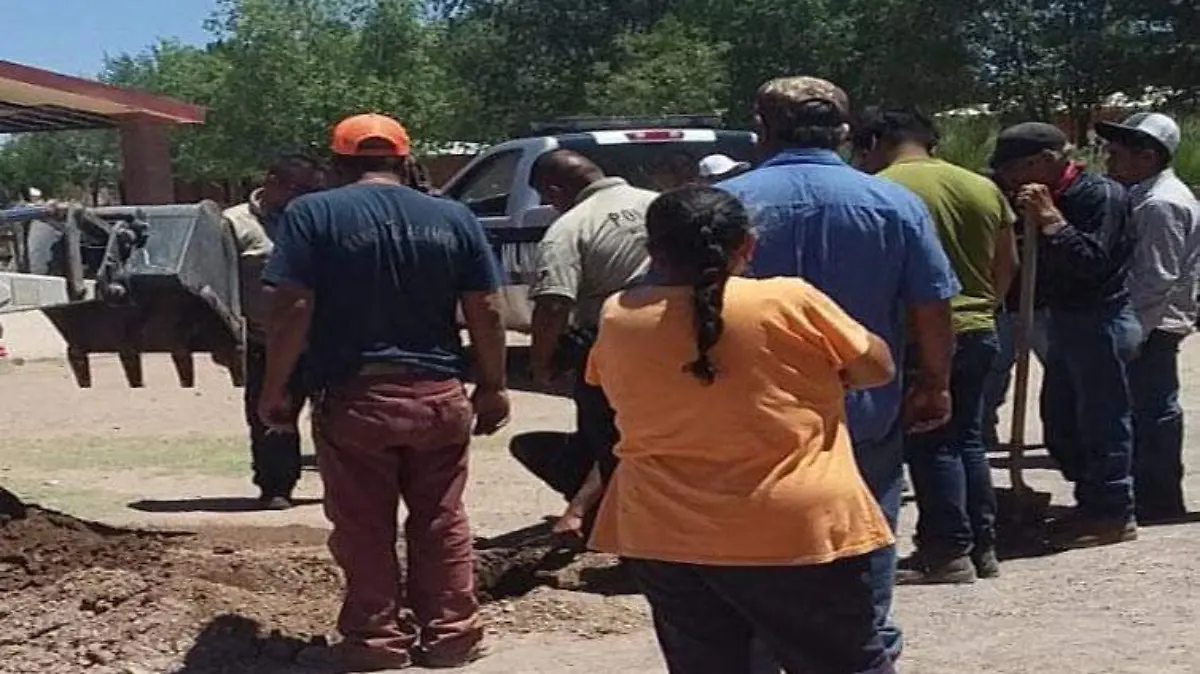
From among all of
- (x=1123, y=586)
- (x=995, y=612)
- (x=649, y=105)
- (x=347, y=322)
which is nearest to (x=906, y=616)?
(x=995, y=612)

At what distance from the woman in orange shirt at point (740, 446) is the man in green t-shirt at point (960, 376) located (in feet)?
8.48

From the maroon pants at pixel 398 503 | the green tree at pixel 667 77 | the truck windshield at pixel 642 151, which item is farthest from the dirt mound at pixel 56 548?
the green tree at pixel 667 77

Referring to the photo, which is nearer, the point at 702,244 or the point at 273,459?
the point at 702,244

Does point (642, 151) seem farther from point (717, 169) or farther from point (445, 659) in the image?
point (445, 659)

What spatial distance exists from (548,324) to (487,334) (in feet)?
1.77

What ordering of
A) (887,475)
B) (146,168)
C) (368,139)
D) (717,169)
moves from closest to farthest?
(887,475) < (368,139) < (717,169) < (146,168)

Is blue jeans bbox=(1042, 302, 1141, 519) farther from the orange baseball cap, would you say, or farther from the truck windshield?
the truck windshield

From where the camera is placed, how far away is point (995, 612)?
21.8 feet

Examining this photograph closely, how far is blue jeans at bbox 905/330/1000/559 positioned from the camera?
6.93 meters

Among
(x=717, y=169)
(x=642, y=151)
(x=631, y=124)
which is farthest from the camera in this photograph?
(x=631, y=124)

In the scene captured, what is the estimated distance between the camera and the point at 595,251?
6902 millimetres

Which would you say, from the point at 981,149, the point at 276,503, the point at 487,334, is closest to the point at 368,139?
the point at 487,334

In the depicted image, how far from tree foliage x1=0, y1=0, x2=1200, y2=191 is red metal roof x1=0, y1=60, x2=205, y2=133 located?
27.1 metres

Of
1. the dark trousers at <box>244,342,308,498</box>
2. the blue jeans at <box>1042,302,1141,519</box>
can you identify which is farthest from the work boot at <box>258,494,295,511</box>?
the blue jeans at <box>1042,302,1141,519</box>
